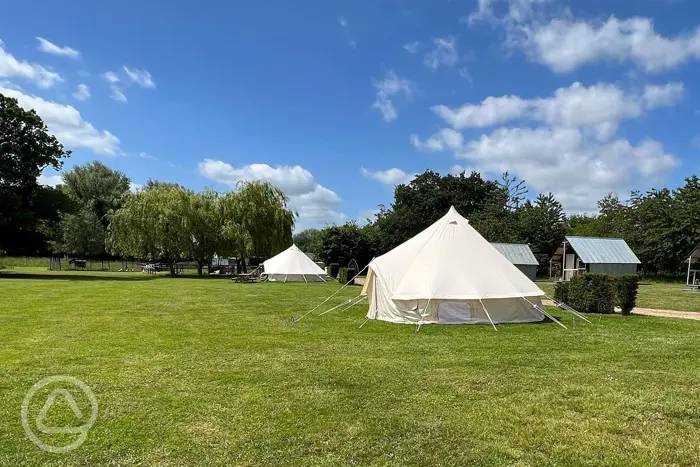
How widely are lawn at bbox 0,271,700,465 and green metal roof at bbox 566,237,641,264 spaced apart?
85.1ft

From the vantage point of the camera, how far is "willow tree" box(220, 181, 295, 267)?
3228 cm

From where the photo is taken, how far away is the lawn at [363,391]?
4211mm

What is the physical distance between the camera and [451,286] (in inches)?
451

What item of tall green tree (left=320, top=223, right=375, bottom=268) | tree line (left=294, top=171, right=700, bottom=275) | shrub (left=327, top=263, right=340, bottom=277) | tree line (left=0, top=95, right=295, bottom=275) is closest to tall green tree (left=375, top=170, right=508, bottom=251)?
tree line (left=294, top=171, right=700, bottom=275)

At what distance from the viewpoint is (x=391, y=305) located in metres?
11.9

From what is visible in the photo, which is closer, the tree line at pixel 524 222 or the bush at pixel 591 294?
the bush at pixel 591 294

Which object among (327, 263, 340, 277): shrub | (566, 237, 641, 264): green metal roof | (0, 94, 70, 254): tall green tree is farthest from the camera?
(327, 263, 340, 277): shrub

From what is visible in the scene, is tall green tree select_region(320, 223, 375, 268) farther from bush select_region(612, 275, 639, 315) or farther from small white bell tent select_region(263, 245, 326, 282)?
bush select_region(612, 275, 639, 315)

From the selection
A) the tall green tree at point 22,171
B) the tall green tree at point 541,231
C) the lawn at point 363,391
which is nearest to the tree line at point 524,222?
the tall green tree at point 541,231

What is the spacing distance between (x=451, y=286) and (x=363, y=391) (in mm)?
5965
